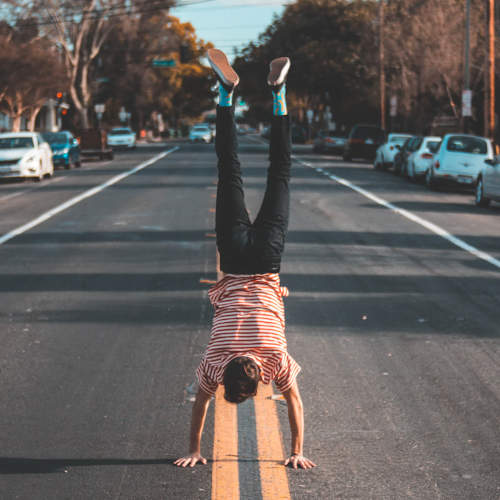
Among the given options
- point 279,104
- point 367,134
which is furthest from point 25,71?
point 279,104

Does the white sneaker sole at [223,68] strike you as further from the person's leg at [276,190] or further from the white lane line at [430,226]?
the white lane line at [430,226]

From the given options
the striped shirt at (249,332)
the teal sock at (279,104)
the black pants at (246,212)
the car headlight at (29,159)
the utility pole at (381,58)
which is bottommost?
the car headlight at (29,159)

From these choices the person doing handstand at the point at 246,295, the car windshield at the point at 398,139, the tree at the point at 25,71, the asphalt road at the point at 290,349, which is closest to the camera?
the person doing handstand at the point at 246,295

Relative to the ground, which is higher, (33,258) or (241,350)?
(241,350)

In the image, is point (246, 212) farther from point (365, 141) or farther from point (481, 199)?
point (365, 141)

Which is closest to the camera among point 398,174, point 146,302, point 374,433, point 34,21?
point 374,433

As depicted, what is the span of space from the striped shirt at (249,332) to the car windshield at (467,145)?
21882mm

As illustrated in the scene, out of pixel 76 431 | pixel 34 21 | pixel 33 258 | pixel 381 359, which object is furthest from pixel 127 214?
pixel 34 21

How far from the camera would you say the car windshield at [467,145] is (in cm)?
2597

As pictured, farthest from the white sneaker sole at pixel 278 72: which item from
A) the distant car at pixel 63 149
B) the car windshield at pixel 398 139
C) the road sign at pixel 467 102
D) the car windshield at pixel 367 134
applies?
the car windshield at pixel 367 134

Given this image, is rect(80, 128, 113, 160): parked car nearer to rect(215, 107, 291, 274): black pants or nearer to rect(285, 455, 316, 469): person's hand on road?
rect(215, 107, 291, 274): black pants

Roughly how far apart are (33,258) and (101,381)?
272 inches

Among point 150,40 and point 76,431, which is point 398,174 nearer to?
point 76,431

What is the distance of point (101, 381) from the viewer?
6.88 meters
